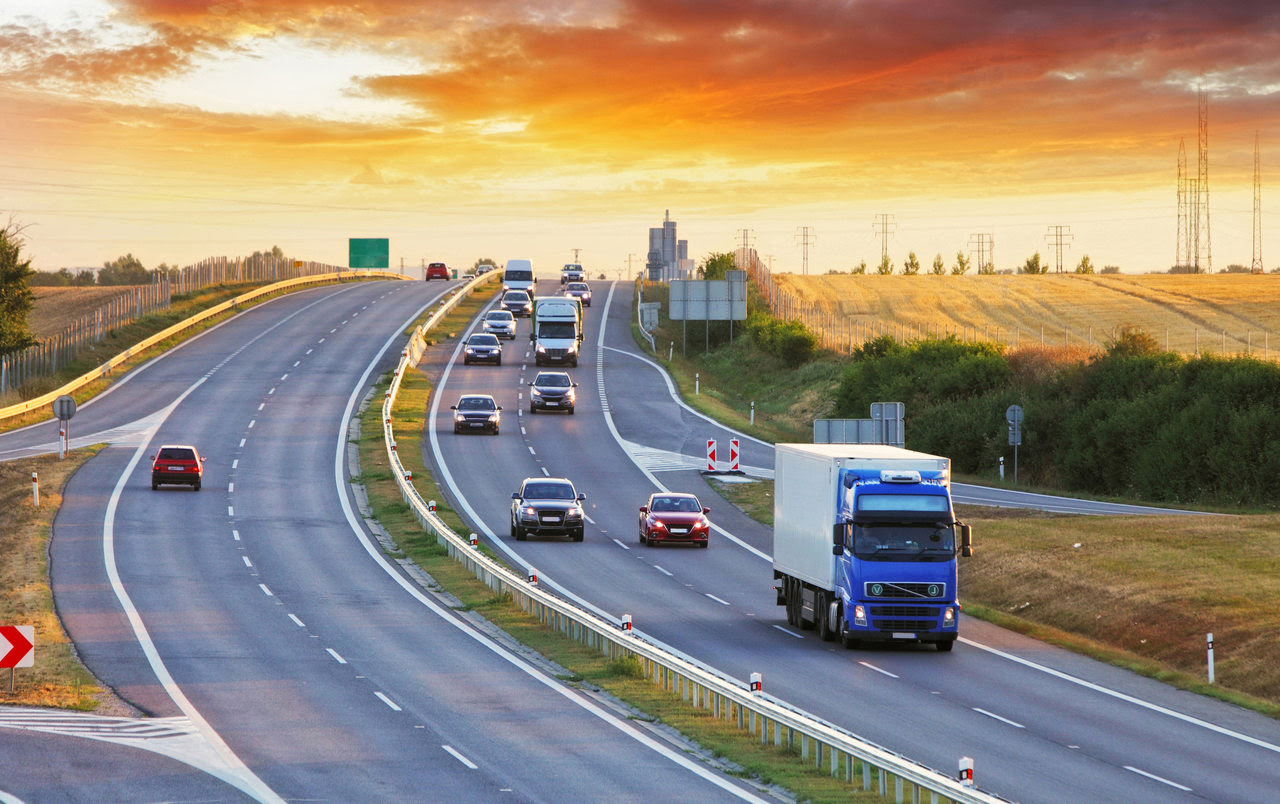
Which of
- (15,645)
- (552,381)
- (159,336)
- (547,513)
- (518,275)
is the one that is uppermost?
(518,275)

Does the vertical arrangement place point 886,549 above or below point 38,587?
above

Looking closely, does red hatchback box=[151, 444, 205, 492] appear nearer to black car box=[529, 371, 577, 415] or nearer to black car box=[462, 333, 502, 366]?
black car box=[529, 371, 577, 415]

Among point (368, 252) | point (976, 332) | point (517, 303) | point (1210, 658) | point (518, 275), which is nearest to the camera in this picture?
point (1210, 658)

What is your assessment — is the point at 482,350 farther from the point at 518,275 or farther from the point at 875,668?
the point at 875,668

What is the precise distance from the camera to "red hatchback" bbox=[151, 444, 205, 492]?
4859 centimetres

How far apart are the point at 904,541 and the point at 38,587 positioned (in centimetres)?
1900

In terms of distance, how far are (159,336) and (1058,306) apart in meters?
66.7

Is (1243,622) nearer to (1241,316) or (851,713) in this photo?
(851,713)

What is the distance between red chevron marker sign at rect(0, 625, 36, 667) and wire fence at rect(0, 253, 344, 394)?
52.9 m

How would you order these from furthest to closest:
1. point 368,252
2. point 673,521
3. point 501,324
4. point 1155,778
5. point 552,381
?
point 368,252 → point 501,324 → point 552,381 → point 673,521 → point 1155,778

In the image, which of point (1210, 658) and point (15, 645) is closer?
point (15, 645)

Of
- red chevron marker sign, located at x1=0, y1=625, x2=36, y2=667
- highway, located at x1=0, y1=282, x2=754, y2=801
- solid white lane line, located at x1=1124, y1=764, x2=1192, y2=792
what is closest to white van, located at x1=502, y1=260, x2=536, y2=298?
highway, located at x1=0, y1=282, x2=754, y2=801

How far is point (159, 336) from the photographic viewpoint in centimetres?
8506

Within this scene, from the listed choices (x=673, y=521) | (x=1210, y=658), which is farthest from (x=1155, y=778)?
(x=673, y=521)
